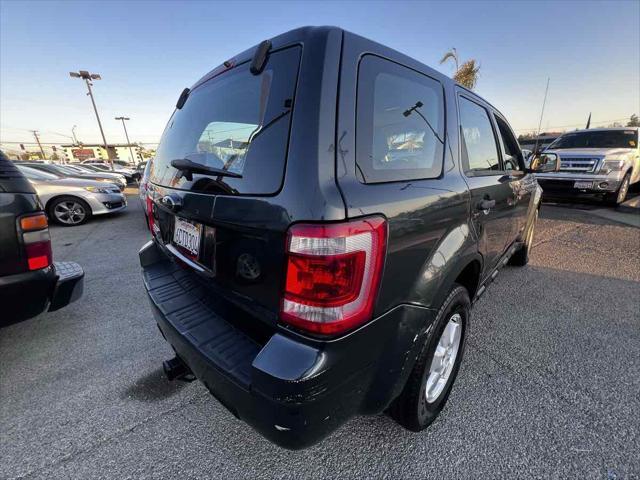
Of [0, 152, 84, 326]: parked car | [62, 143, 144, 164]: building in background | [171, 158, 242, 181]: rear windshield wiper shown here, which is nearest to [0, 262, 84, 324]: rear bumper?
[0, 152, 84, 326]: parked car

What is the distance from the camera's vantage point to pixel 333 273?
993mm

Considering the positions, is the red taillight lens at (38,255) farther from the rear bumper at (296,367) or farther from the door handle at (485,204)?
the door handle at (485,204)

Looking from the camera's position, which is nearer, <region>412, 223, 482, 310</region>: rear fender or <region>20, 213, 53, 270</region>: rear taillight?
<region>412, 223, 482, 310</region>: rear fender

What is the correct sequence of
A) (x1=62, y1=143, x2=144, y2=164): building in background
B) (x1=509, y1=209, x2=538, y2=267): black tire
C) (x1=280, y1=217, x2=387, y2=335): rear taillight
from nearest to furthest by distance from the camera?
1. (x1=280, y1=217, x2=387, y2=335): rear taillight
2. (x1=509, y1=209, x2=538, y2=267): black tire
3. (x1=62, y1=143, x2=144, y2=164): building in background

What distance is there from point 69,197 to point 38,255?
21.0ft

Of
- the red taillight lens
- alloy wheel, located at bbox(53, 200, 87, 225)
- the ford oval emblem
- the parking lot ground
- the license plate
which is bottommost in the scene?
the parking lot ground

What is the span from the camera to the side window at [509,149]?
106 inches

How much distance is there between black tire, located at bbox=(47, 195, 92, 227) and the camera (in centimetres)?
698

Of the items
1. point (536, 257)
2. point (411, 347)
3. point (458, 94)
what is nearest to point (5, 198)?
point (411, 347)

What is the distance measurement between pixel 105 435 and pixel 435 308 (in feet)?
6.28

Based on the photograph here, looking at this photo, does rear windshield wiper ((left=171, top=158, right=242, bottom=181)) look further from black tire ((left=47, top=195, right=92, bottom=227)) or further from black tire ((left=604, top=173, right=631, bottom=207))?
black tire ((left=604, top=173, right=631, bottom=207))

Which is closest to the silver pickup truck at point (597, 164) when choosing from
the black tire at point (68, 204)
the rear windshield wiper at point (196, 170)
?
the rear windshield wiper at point (196, 170)

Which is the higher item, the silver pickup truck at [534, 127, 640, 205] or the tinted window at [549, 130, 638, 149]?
the tinted window at [549, 130, 638, 149]

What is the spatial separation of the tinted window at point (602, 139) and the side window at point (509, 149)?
7581 millimetres
